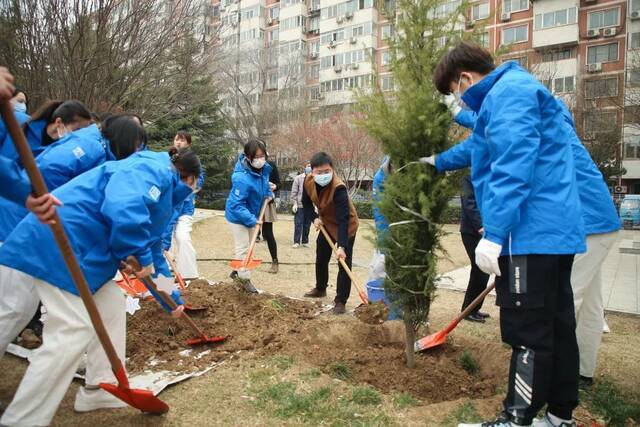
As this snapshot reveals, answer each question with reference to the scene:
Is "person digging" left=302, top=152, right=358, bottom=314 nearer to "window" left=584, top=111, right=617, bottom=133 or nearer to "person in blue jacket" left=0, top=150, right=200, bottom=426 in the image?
"person in blue jacket" left=0, top=150, right=200, bottom=426

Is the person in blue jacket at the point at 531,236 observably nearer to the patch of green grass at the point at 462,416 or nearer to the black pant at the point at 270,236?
the patch of green grass at the point at 462,416

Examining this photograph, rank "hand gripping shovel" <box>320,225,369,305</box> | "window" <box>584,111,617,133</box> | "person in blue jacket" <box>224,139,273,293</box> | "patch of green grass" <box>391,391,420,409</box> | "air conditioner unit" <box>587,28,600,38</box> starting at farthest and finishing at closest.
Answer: "air conditioner unit" <box>587,28,600,38</box>
"window" <box>584,111,617,133</box>
"person in blue jacket" <box>224,139,273,293</box>
"hand gripping shovel" <box>320,225,369,305</box>
"patch of green grass" <box>391,391,420,409</box>

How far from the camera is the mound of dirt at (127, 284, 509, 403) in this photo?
3434 mm

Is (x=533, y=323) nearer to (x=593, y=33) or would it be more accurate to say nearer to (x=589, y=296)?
(x=589, y=296)

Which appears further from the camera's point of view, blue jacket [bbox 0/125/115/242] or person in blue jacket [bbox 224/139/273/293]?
person in blue jacket [bbox 224/139/273/293]

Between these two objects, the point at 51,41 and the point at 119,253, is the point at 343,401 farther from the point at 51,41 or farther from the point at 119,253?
the point at 51,41

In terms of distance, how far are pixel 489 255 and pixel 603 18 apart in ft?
119

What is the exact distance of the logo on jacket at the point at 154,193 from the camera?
2766mm

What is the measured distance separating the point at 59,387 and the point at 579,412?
10.2ft

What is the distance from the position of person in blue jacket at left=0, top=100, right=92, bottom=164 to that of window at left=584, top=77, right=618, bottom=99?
945 inches

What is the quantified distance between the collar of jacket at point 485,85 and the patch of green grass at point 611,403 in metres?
2.12

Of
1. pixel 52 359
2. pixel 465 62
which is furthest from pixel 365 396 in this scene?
pixel 465 62

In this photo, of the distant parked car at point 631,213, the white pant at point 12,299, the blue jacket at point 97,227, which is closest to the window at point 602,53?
the distant parked car at point 631,213

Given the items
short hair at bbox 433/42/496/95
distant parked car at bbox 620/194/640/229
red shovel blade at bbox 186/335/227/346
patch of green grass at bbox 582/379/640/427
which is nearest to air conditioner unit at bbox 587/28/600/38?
distant parked car at bbox 620/194/640/229
